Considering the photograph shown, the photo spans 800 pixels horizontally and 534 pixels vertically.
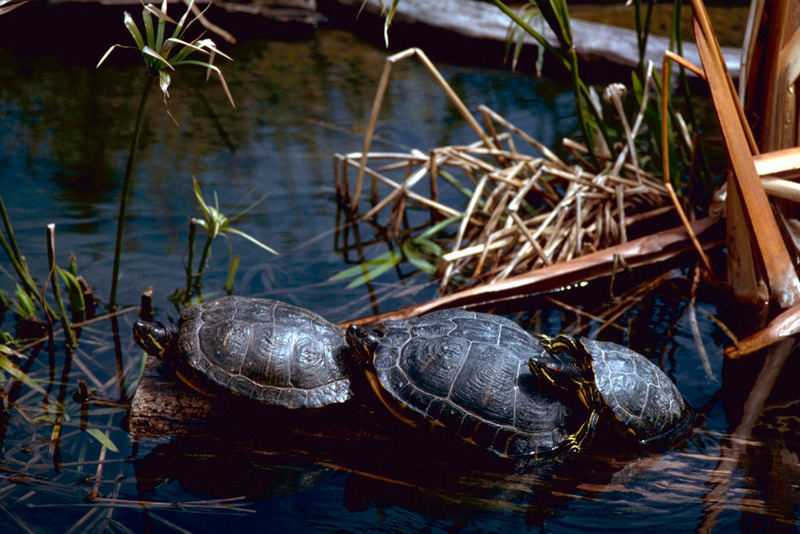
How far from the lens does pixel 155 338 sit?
2174 millimetres

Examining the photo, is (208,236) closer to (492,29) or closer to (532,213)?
(532,213)

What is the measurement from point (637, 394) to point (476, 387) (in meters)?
0.52

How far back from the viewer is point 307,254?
3.39 meters

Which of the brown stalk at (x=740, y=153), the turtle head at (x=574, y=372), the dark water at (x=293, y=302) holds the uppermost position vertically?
the brown stalk at (x=740, y=153)

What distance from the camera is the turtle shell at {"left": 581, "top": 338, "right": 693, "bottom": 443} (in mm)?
2104

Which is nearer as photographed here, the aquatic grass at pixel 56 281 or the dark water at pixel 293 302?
the dark water at pixel 293 302

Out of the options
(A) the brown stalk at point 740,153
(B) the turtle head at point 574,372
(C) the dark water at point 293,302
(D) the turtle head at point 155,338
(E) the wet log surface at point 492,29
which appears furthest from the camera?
(E) the wet log surface at point 492,29

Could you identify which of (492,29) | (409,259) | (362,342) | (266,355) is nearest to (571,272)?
(409,259)

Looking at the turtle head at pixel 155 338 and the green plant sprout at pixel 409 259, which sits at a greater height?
the turtle head at pixel 155 338

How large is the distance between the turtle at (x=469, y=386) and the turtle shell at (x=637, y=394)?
6.1 inches

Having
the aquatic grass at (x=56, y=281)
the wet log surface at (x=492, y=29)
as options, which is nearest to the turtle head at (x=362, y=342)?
the aquatic grass at (x=56, y=281)

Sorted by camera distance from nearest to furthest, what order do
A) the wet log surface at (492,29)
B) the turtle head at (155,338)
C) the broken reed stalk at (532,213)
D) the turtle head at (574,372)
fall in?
the turtle head at (574,372)
the turtle head at (155,338)
the broken reed stalk at (532,213)
the wet log surface at (492,29)

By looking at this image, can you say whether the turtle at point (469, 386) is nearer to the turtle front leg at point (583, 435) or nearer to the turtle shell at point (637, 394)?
the turtle front leg at point (583, 435)

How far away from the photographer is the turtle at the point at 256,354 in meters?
2.12
